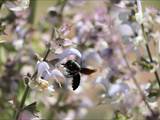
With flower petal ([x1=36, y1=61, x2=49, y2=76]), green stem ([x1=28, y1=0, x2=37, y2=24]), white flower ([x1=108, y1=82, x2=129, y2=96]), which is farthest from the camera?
green stem ([x1=28, y1=0, x2=37, y2=24])

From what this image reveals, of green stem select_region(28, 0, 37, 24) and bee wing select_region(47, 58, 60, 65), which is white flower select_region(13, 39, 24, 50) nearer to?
green stem select_region(28, 0, 37, 24)

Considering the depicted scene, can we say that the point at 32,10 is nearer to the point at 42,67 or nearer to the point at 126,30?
the point at 126,30

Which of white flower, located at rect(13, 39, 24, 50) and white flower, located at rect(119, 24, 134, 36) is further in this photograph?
white flower, located at rect(13, 39, 24, 50)

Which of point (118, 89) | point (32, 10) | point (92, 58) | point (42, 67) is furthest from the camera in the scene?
point (32, 10)

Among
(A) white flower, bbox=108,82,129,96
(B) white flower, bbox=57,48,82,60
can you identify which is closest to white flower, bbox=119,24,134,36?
(A) white flower, bbox=108,82,129,96

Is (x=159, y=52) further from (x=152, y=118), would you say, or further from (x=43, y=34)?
(x=43, y=34)

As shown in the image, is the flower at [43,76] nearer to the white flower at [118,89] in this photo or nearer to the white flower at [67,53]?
the white flower at [67,53]

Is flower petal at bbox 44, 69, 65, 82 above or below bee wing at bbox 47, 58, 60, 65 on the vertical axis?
below

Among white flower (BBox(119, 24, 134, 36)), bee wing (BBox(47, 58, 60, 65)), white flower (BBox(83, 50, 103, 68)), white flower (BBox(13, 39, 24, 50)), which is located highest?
bee wing (BBox(47, 58, 60, 65))

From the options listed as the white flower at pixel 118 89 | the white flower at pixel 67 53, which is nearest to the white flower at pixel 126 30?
the white flower at pixel 118 89

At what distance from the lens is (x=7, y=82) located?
4.60 feet

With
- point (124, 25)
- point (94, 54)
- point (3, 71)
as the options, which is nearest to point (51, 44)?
point (124, 25)

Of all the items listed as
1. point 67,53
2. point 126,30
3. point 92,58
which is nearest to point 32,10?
point 92,58

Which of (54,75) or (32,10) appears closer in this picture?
(54,75)
